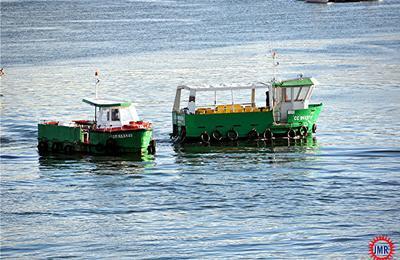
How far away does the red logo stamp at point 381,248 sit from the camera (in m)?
48.8

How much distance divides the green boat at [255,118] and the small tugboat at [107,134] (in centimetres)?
382

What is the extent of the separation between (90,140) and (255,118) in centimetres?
1016

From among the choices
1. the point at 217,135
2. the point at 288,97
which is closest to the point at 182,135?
the point at 217,135

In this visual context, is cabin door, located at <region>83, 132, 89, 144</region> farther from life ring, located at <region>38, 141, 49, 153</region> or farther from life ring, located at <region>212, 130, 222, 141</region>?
life ring, located at <region>212, 130, 222, 141</region>

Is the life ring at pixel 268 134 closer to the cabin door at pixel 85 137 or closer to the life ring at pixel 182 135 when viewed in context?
the life ring at pixel 182 135

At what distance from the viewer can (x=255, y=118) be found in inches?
2940

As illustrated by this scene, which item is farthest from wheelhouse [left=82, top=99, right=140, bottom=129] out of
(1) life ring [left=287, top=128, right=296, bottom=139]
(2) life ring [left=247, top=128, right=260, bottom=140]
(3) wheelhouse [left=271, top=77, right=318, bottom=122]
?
(3) wheelhouse [left=271, top=77, right=318, bottom=122]

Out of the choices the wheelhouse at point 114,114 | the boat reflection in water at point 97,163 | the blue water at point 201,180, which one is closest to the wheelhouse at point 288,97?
the blue water at point 201,180

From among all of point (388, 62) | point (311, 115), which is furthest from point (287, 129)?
point (388, 62)

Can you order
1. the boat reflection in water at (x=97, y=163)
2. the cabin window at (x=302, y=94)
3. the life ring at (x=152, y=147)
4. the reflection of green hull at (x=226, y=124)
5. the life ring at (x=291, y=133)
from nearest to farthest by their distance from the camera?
the boat reflection in water at (x=97, y=163), the life ring at (x=152, y=147), the reflection of green hull at (x=226, y=124), the life ring at (x=291, y=133), the cabin window at (x=302, y=94)

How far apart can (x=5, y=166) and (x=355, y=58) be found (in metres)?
62.4

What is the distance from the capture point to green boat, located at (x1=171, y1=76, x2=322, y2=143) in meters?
74.2

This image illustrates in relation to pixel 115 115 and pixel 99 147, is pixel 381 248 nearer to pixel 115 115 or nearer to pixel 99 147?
pixel 99 147

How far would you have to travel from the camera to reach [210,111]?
2963 inches
